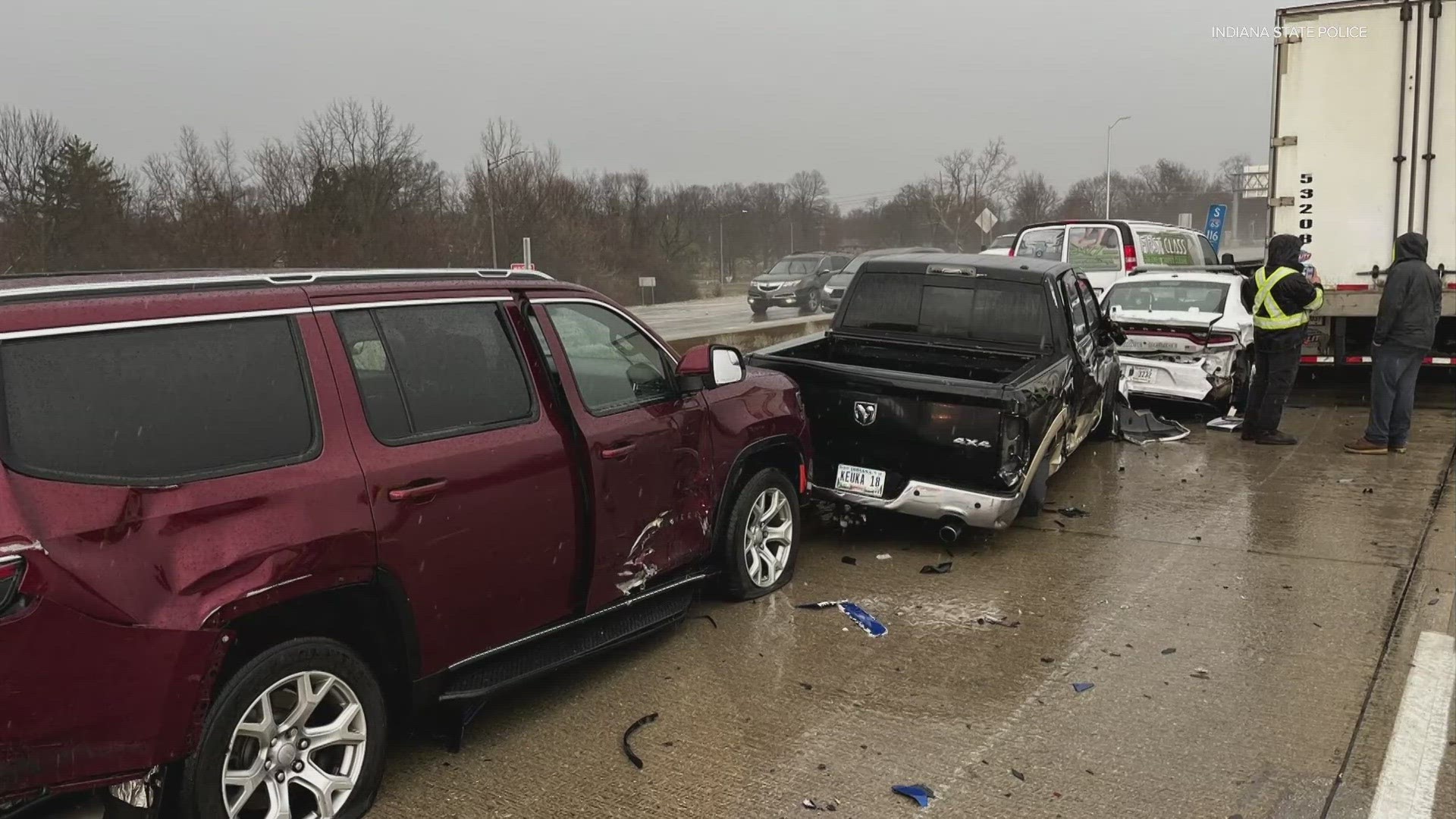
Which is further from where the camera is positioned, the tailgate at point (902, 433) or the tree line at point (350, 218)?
the tree line at point (350, 218)

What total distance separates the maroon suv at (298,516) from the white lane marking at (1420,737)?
275 cm

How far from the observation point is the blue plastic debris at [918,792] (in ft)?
11.5

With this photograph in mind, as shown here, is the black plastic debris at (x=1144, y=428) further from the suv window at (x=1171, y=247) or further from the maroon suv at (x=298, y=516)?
the maroon suv at (x=298, y=516)

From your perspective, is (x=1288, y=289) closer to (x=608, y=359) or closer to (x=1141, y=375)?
(x=1141, y=375)

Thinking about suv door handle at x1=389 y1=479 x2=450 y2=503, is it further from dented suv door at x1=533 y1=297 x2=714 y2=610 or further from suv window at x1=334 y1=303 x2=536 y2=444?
dented suv door at x1=533 y1=297 x2=714 y2=610

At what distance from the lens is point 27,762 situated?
2520 millimetres

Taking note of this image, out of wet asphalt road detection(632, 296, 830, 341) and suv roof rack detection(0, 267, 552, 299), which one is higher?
suv roof rack detection(0, 267, 552, 299)

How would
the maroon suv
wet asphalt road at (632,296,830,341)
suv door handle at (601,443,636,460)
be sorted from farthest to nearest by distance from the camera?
wet asphalt road at (632,296,830,341) → suv door handle at (601,443,636,460) → the maroon suv

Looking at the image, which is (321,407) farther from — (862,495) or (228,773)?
(862,495)

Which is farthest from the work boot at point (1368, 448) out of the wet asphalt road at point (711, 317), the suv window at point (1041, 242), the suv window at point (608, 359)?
the wet asphalt road at point (711, 317)

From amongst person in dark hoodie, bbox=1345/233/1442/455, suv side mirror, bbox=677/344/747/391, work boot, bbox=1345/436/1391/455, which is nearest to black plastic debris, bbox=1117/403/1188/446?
work boot, bbox=1345/436/1391/455

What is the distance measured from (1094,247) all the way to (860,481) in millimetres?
9985

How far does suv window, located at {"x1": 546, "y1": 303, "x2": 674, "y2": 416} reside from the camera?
4328 millimetres

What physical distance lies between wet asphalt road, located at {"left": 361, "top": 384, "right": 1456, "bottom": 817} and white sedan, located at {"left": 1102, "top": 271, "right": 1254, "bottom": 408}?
365cm
